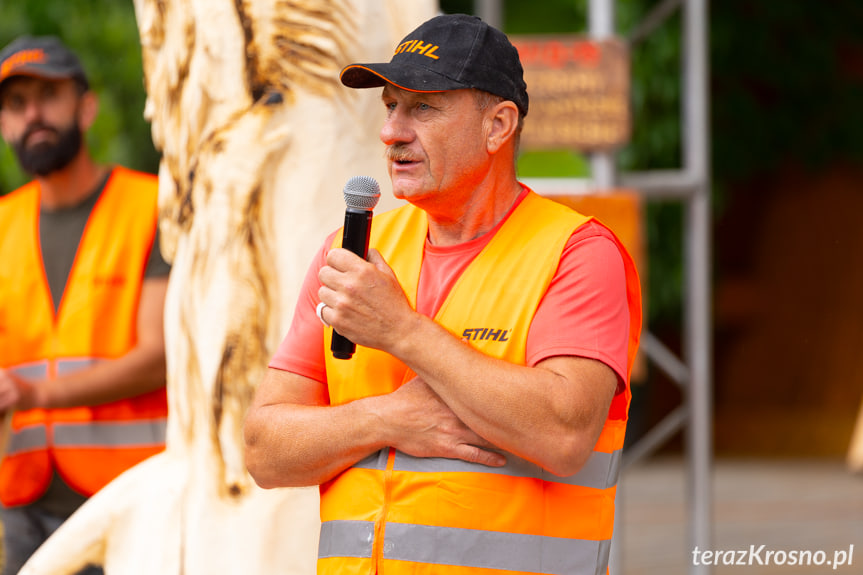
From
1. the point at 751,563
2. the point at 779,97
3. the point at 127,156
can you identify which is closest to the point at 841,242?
the point at 779,97

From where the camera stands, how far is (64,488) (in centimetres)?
356

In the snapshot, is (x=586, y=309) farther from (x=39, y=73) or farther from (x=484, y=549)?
(x=39, y=73)

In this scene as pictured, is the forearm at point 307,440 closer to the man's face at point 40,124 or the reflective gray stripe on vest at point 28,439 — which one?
the reflective gray stripe on vest at point 28,439

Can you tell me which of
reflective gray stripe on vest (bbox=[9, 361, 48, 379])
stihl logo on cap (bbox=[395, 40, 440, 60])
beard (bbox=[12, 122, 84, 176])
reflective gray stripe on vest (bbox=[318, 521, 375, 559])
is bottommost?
reflective gray stripe on vest (bbox=[9, 361, 48, 379])

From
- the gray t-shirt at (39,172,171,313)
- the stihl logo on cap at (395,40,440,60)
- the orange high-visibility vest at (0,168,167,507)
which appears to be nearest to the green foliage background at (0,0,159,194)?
the gray t-shirt at (39,172,171,313)

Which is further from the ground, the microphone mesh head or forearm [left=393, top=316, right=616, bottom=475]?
the microphone mesh head

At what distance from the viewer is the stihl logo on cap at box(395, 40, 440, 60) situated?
6.37ft

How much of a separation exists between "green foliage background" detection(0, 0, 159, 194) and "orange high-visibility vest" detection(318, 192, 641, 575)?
6.40m

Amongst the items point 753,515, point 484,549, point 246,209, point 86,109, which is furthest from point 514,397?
point 753,515

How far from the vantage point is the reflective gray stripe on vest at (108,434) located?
11.5 feet

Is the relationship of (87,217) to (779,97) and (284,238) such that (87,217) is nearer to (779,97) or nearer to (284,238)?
(284,238)

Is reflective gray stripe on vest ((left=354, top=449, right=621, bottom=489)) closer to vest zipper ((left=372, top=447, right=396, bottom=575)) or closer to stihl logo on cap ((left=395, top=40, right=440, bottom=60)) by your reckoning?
vest zipper ((left=372, top=447, right=396, bottom=575))

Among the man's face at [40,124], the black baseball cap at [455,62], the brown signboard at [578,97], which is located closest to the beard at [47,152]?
the man's face at [40,124]

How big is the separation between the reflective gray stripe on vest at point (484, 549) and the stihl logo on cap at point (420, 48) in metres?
0.78
